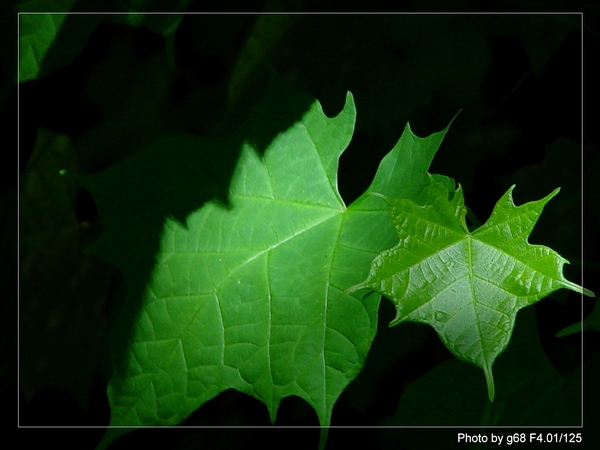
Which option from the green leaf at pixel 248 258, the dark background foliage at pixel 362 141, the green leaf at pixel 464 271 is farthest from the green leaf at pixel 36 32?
the green leaf at pixel 464 271

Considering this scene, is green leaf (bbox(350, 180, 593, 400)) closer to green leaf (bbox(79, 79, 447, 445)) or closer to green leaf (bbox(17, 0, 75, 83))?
green leaf (bbox(79, 79, 447, 445))

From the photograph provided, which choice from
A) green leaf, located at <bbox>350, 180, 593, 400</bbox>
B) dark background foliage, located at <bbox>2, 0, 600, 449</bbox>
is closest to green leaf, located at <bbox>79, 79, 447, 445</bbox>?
green leaf, located at <bbox>350, 180, 593, 400</bbox>

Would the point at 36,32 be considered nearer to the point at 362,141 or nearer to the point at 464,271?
the point at 362,141

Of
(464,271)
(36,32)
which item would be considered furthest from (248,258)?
(36,32)

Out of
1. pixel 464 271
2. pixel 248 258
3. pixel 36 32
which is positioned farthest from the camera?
pixel 36 32

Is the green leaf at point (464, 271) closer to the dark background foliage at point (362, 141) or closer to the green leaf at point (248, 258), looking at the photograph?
the green leaf at point (248, 258)

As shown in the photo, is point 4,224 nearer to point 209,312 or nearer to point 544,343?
point 209,312
